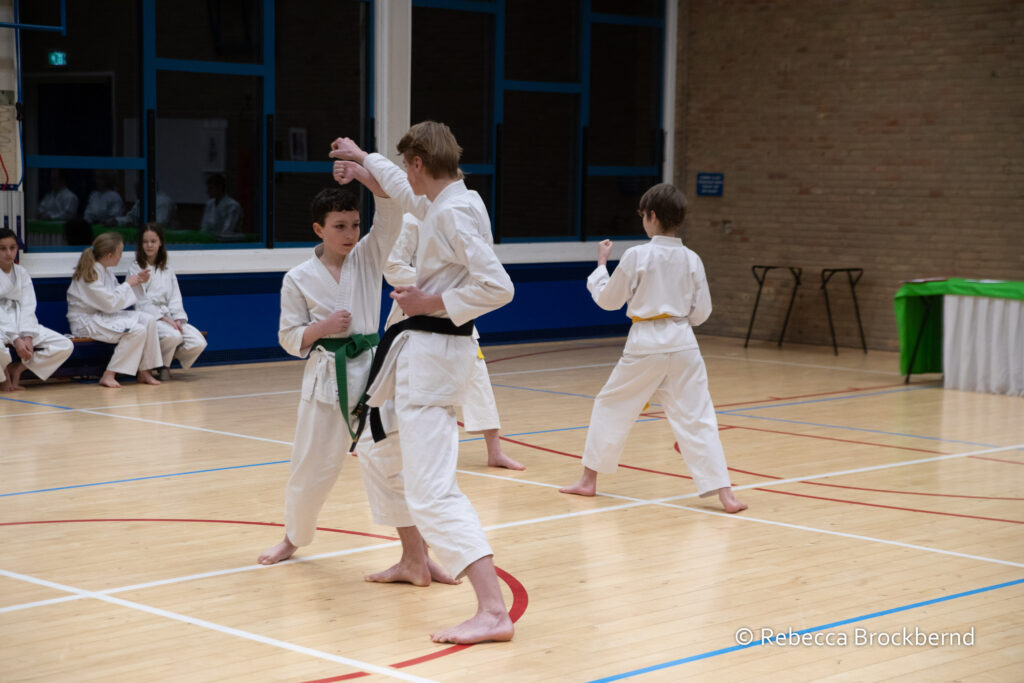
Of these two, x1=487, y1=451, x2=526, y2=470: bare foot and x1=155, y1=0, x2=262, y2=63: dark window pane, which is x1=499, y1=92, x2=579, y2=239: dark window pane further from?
x1=487, y1=451, x2=526, y2=470: bare foot

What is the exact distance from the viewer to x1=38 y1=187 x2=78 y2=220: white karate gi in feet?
32.2

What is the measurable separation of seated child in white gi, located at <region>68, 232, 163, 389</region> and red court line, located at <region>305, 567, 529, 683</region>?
5.43m

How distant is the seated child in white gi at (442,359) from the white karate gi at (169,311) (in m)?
5.99

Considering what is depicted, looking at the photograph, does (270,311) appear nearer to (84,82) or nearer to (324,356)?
(84,82)

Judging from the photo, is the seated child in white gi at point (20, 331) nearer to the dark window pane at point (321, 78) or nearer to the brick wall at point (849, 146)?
the dark window pane at point (321, 78)

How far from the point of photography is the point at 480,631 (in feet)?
12.4

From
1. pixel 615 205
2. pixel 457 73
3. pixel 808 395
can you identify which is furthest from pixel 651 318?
pixel 615 205

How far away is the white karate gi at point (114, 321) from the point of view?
9.28 m

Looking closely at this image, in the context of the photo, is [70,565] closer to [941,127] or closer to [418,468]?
[418,468]

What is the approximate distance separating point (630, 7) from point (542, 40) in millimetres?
1136

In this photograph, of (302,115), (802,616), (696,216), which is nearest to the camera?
(802,616)

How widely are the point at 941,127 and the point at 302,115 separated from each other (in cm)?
587

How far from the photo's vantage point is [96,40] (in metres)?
10.0

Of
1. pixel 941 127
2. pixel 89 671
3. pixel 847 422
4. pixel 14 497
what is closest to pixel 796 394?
pixel 847 422
